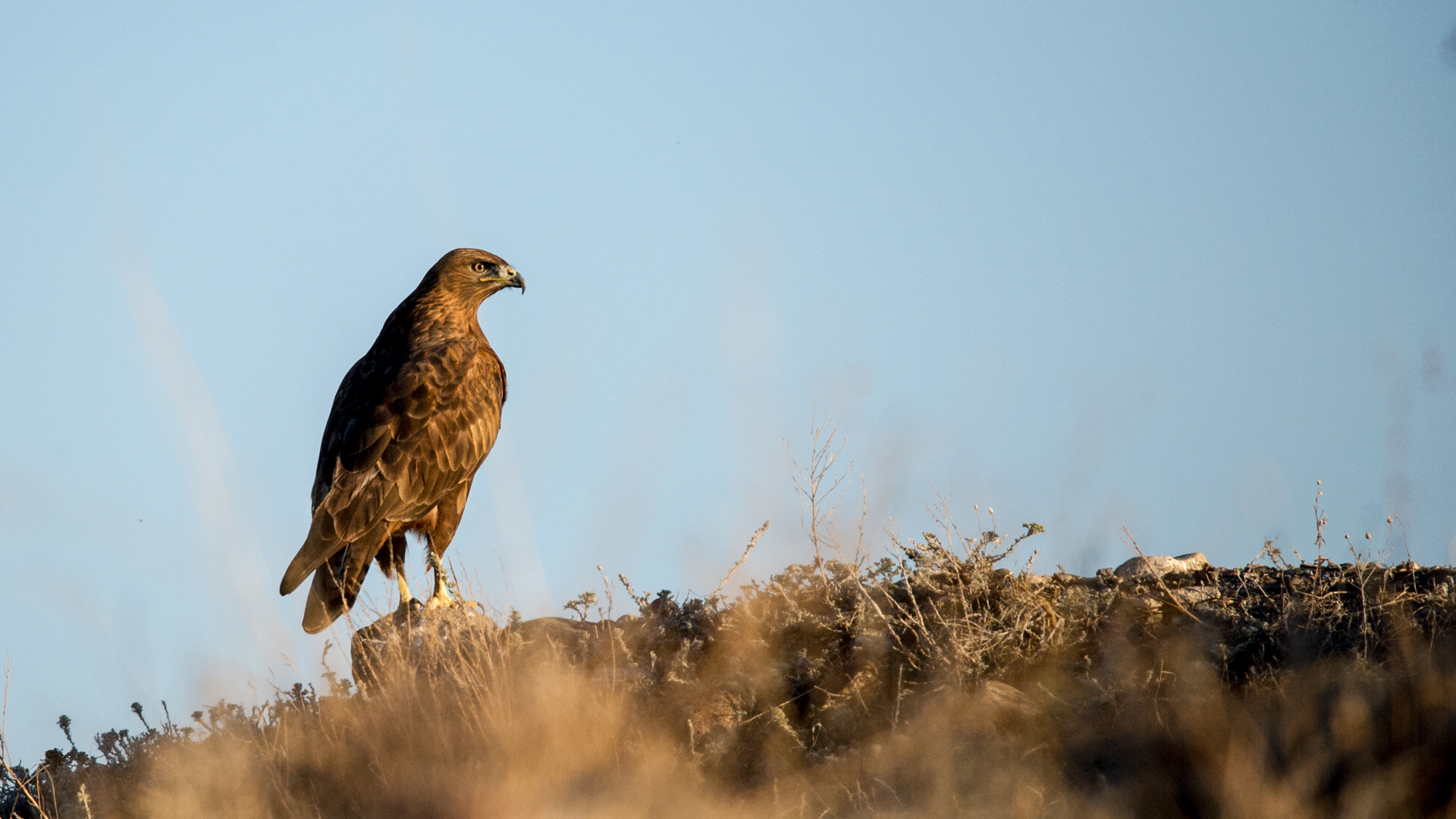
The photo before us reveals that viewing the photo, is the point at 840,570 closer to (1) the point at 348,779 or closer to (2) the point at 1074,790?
(2) the point at 1074,790

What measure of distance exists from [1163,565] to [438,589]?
4158mm

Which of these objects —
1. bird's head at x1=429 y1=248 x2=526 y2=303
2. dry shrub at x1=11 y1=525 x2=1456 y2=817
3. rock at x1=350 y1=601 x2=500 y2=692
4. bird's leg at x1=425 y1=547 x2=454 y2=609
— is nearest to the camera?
dry shrub at x1=11 y1=525 x2=1456 y2=817

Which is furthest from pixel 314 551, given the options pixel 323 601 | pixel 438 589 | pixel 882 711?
pixel 882 711

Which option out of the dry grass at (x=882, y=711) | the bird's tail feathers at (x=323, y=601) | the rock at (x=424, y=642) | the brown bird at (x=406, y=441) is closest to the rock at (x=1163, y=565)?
the dry grass at (x=882, y=711)

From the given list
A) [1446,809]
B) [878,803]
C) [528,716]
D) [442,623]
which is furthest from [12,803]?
[1446,809]

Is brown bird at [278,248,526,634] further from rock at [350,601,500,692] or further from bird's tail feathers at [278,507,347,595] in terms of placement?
rock at [350,601,500,692]

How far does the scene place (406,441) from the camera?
7500 millimetres

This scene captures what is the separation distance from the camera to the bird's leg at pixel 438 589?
701cm

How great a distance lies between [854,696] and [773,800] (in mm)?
826

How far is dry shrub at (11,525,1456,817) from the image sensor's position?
4.41 metres

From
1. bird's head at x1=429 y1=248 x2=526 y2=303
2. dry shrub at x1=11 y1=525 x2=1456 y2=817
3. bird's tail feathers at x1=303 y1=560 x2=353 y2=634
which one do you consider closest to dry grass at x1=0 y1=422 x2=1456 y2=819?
dry shrub at x1=11 y1=525 x2=1456 y2=817

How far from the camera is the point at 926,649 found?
5.47 meters

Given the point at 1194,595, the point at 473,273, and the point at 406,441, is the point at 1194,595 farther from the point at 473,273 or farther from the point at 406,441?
the point at 473,273

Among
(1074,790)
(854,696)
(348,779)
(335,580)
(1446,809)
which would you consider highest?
(335,580)
